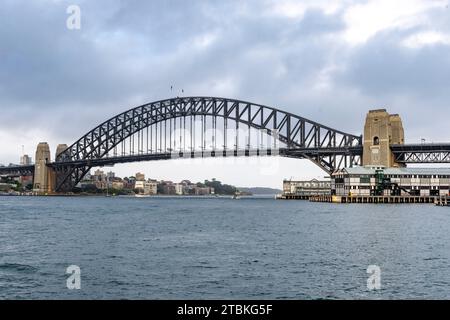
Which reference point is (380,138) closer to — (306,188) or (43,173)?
(306,188)

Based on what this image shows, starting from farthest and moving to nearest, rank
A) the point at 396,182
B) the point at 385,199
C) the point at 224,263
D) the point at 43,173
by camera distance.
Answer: the point at 43,173, the point at 396,182, the point at 385,199, the point at 224,263

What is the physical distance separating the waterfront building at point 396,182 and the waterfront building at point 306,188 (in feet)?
147

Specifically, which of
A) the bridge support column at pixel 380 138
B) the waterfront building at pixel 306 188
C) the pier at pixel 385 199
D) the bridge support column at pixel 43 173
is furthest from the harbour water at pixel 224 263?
the bridge support column at pixel 43 173

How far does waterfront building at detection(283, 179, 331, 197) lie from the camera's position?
158387 mm

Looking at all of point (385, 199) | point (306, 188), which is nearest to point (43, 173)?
point (306, 188)

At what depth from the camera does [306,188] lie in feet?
538

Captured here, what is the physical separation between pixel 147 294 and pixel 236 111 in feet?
430

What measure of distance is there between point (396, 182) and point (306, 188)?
57.5 m

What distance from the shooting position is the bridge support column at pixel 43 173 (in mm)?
174688

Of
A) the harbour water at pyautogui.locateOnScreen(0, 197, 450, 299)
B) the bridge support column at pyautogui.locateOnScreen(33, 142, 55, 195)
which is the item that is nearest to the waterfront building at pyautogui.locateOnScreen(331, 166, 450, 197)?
the harbour water at pyautogui.locateOnScreen(0, 197, 450, 299)

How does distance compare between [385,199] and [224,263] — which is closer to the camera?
[224,263]

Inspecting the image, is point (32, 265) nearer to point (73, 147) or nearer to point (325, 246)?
point (325, 246)

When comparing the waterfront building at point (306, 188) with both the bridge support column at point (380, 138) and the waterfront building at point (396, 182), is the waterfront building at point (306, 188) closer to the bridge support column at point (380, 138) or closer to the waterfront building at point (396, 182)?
the bridge support column at point (380, 138)

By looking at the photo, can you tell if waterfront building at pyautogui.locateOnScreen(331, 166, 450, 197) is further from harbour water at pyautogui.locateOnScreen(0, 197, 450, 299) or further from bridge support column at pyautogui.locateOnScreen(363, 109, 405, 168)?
harbour water at pyautogui.locateOnScreen(0, 197, 450, 299)
